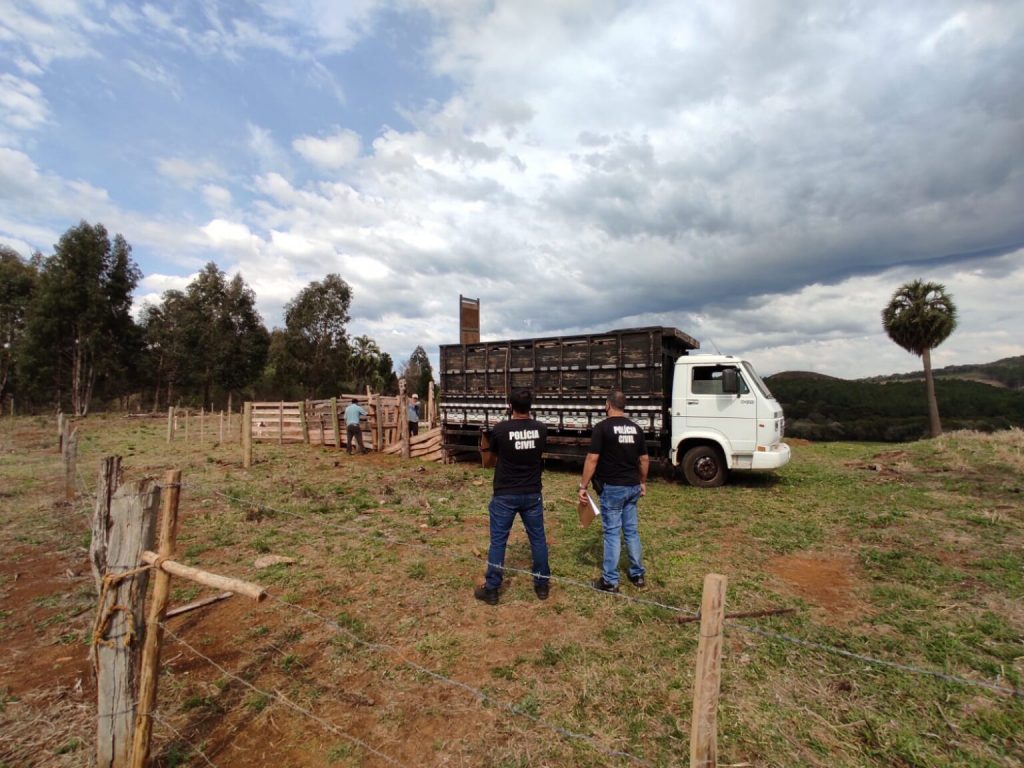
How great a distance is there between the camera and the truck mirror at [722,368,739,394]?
890cm

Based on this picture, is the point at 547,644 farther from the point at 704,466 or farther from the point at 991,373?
the point at 991,373

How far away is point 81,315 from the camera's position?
Answer: 101 ft

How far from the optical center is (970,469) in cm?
1073

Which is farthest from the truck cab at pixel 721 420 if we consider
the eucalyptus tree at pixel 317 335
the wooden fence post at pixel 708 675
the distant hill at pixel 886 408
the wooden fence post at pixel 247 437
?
the eucalyptus tree at pixel 317 335

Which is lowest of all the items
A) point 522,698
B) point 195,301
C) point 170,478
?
point 522,698

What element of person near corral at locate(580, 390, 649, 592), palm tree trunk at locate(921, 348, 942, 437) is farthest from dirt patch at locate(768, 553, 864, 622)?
palm tree trunk at locate(921, 348, 942, 437)

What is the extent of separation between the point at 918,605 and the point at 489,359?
8979 millimetres

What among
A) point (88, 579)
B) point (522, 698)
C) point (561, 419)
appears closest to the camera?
point (522, 698)

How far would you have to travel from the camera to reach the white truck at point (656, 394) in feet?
29.6

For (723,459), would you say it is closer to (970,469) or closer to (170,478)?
(970,469)

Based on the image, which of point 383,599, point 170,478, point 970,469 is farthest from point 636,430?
point 970,469

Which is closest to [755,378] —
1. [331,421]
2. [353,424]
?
[353,424]

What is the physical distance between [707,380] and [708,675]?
8136 millimetres

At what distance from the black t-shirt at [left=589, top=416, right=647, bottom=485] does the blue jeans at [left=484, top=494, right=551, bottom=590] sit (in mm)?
758
